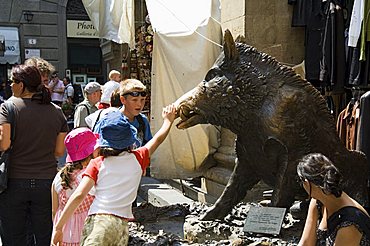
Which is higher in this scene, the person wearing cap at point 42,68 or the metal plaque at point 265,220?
the person wearing cap at point 42,68

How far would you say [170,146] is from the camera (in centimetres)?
662

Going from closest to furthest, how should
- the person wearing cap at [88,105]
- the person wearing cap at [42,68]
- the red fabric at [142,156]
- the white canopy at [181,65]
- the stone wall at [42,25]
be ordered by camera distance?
the red fabric at [142,156] < the person wearing cap at [42,68] < the white canopy at [181,65] < the person wearing cap at [88,105] < the stone wall at [42,25]

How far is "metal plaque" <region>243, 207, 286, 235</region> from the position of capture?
12.2ft

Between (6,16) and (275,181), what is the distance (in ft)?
64.5

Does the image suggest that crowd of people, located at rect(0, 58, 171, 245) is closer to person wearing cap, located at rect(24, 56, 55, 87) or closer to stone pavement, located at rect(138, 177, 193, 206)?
person wearing cap, located at rect(24, 56, 55, 87)

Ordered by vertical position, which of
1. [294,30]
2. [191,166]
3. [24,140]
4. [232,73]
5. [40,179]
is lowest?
[191,166]

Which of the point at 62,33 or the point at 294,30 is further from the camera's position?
the point at 62,33

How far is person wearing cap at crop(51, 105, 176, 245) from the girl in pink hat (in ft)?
0.93

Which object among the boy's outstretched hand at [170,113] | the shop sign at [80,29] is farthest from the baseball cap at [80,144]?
the shop sign at [80,29]

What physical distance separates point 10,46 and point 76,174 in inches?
735

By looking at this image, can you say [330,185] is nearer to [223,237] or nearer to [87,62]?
[223,237]

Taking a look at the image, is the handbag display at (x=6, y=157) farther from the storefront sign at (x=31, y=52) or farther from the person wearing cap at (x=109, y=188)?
the storefront sign at (x=31, y=52)

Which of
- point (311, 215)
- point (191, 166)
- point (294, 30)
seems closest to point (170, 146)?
point (191, 166)

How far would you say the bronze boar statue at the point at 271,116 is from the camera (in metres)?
3.71
